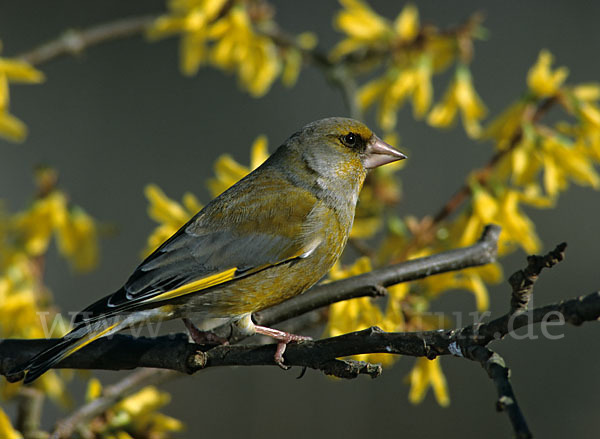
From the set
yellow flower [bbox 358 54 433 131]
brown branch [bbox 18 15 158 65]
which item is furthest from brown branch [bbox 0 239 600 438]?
brown branch [bbox 18 15 158 65]

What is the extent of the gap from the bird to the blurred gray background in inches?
116

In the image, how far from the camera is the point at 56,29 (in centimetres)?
713

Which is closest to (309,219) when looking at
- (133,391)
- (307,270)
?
(307,270)

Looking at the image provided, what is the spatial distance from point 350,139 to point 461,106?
0.68 meters

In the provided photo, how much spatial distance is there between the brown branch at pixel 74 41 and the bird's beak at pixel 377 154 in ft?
3.70

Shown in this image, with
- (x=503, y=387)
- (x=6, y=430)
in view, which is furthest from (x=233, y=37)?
(x=503, y=387)

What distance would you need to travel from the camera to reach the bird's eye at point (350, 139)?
9.81ft

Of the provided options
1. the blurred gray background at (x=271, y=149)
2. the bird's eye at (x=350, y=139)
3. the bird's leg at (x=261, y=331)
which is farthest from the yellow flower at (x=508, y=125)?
the blurred gray background at (x=271, y=149)

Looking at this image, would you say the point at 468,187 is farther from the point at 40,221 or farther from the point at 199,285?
the point at 40,221

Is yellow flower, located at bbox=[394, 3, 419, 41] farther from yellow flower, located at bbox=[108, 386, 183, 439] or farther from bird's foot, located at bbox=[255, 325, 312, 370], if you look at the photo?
yellow flower, located at bbox=[108, 386, 183, 439]

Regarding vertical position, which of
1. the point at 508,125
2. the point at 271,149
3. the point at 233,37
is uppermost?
the point at 271,149

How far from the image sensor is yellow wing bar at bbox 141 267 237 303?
8.20ft

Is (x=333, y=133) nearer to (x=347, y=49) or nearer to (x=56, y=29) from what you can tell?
(x=347, y=49)

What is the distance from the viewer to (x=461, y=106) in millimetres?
3430
